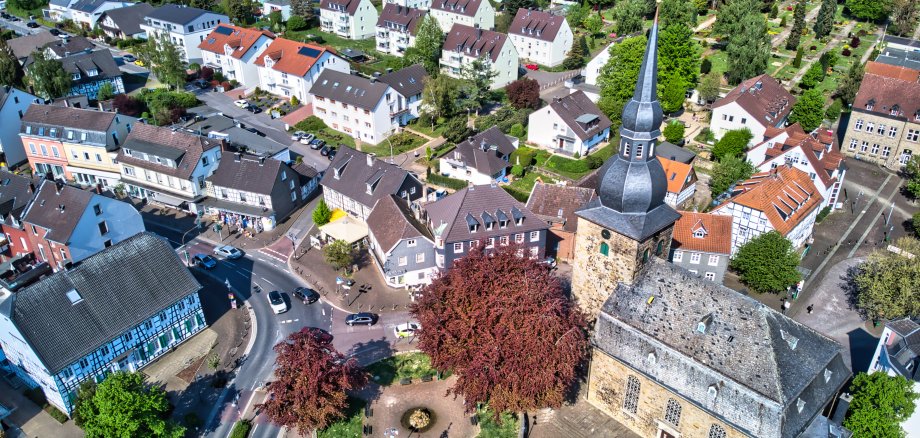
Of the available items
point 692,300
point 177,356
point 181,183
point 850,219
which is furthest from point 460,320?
point 850,219

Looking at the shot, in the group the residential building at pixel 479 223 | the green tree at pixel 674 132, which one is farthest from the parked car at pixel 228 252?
the green tree at pixel 674 132

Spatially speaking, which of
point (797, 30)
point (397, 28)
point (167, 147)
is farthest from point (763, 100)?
point (167, 147)

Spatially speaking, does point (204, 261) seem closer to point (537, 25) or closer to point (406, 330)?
point (406, 330)

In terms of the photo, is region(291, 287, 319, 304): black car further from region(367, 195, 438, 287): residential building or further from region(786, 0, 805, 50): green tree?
region(786, 0, 805, 50): green tree

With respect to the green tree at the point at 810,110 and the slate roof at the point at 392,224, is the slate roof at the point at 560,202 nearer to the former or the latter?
the slate roof at the point at 392,224

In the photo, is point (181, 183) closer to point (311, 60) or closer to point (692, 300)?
point (311, 60)

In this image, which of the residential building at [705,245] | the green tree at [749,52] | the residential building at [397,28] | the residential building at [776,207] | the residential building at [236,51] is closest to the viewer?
the residential building at [705,245]
